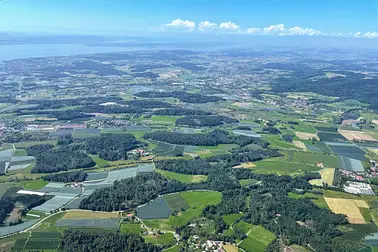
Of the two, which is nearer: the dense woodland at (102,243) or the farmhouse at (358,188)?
the dense woodland at (102,243)

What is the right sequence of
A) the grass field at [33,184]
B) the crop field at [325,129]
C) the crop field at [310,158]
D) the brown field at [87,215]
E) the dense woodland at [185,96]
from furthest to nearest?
the dense woodland at [185,96], the crop field at [325,129], the crop field at [310,158], the grass field at [33,184], the brown field at [87,215]

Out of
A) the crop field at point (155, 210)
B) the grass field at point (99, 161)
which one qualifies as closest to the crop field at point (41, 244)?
the crop field at point (155, 210)

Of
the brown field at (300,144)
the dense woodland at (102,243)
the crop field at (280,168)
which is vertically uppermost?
the dense woodland at (102,243)

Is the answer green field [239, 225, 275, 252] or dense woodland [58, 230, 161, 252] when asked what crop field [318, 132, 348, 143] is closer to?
green field [239, 225, 275, 252]

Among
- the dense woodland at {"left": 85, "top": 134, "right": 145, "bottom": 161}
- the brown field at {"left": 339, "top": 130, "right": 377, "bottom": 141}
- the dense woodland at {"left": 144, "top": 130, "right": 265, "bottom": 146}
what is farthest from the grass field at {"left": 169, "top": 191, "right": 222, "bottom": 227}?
the brown field at {"left": 339, "top": 130, "right": 377, "bottom": 141}

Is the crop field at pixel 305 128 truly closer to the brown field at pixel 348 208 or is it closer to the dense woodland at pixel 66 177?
the brown field at pixel 348 208

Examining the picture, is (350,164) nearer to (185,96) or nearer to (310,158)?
(310,158)

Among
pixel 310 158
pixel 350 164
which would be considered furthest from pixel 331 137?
pixel 350 164
